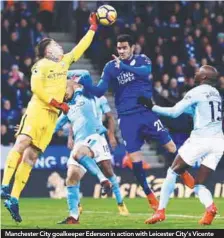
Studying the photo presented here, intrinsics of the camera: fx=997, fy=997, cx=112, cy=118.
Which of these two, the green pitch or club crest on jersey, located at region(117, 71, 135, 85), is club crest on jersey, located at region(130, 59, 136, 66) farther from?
the green pitch

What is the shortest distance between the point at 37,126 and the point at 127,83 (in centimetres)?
202

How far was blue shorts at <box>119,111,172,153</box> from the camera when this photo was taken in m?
14.9

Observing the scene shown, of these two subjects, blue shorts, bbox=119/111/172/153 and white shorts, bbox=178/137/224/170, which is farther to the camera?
blue shorts, bbox=119/111/172/153

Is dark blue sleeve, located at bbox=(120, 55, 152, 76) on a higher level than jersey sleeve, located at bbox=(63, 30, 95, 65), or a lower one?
lower

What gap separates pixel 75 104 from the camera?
15.5 meters

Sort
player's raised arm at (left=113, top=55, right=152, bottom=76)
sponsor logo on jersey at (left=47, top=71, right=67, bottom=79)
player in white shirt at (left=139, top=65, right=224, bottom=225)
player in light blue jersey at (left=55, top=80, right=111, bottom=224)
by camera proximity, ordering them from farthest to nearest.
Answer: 1. player in light blue jersey at (left=55, top=80, right=111, bottom=224)
2. player's raised arm at (left=113, top=55, right=152, bottom=76)
3. sponsor logo on jersey at (left=47, top=71, right=67, bottom=79)
4. player in white shirt at (left=139, top=65, right=224, bottom=225)

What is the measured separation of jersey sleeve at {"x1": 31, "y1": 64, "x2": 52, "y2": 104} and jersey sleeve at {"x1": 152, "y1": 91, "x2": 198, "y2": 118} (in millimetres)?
1536

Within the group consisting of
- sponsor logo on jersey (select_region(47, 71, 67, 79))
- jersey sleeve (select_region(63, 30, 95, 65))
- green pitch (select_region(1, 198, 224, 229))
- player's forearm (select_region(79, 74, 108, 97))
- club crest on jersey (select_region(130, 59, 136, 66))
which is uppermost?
jersey sleeve (select_region(63, 30, 95, 65))

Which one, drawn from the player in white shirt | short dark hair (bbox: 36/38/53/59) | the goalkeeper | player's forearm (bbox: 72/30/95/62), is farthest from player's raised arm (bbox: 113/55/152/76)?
the player in white shirt

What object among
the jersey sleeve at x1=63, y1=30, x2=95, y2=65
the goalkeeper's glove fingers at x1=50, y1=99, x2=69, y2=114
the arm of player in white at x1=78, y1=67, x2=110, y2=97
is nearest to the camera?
the goalkeeper's glove fingers at x1=50, y1=99, x2=69, y2=114

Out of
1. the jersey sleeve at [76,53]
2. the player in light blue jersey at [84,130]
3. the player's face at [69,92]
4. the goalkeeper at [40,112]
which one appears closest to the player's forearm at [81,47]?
the jersey sleeve at [76,53]

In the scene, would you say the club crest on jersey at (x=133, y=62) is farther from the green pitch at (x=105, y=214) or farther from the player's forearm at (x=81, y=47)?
the green pitch at (x=105, y=214)

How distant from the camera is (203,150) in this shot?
1295 centimetres
